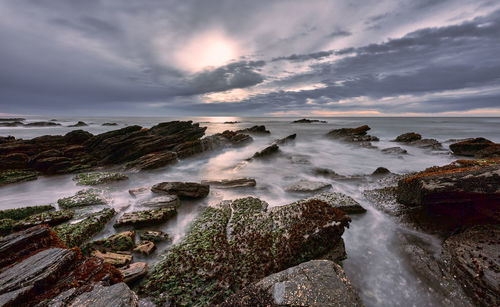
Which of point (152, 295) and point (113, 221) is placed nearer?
point (152, 295)

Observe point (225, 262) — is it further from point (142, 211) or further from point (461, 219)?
point (461, 219)

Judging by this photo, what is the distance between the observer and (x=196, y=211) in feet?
36.0

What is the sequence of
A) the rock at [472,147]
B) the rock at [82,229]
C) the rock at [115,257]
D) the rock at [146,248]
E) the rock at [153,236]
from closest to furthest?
1. the rock at [115,257]
2. the rock at [146,248]
3. the rock at [82,229]
4. the rock at [153,236]
5. the rock at [472,147]

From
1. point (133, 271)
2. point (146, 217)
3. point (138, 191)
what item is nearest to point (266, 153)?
point (138, 191)

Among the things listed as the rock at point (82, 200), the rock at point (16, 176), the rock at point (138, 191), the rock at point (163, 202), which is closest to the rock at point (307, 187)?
the rock at point (163, 202)

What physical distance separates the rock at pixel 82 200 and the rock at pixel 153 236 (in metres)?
5.37

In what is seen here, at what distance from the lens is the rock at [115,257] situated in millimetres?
6289

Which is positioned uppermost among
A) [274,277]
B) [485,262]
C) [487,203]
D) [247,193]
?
[487,203]

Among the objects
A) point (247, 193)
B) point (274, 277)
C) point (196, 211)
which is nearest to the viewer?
point (274, 277)

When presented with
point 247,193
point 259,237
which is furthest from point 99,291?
point 247,193

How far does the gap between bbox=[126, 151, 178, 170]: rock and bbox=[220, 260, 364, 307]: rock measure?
1817cm

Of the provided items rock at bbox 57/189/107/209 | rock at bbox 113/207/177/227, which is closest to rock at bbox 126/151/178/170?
rock at bbox 57/189/107/209

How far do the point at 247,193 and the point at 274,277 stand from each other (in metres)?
9.09

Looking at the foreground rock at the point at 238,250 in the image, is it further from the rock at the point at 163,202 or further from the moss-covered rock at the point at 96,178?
the moss-covered rock at the point at 96,178
